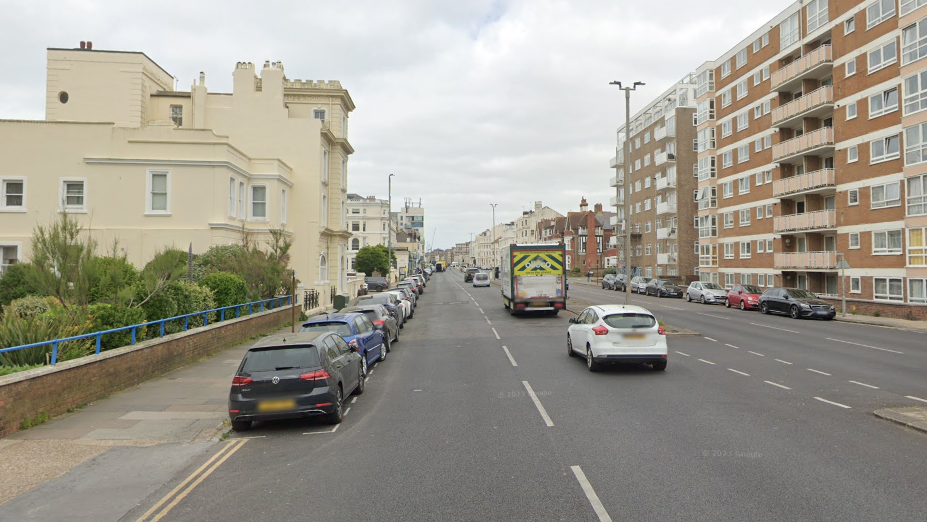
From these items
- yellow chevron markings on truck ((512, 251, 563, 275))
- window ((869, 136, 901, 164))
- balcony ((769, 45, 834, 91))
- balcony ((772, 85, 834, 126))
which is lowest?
yellow chevron markings on truck ((512, 251, 563, 275))

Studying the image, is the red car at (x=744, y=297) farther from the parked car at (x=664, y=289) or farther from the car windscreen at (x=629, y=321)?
the car windscreen at (x=629, y=321)

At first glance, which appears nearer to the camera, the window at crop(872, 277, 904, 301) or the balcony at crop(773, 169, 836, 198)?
the window at crop(872, 277, 904, 301)

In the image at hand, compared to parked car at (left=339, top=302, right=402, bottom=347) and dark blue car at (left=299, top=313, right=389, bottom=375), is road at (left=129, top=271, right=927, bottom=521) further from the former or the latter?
parked car at (left=339, top=302, right=402, bottom=347)

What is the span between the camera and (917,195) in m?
26.9

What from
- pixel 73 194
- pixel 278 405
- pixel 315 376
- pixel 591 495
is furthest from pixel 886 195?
pixel 73 194

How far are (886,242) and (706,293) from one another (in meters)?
11.6

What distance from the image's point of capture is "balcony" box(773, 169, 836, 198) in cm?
3319

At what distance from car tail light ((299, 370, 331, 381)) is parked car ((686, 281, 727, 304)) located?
3463cm

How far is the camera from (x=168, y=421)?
948cm

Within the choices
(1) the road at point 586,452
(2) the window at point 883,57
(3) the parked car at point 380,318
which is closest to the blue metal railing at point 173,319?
(1) the road at point 586,452

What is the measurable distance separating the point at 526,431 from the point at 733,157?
4321cm

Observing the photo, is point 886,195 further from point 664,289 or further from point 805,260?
point 664,289

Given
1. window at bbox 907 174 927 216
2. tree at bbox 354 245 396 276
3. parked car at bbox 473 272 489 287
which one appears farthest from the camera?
tree at bbox 354 245 396 276

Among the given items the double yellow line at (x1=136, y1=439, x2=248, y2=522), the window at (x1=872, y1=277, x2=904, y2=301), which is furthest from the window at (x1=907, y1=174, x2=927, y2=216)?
the double yellow line at (x1=136, y1=439, x2=248, y2=522)
